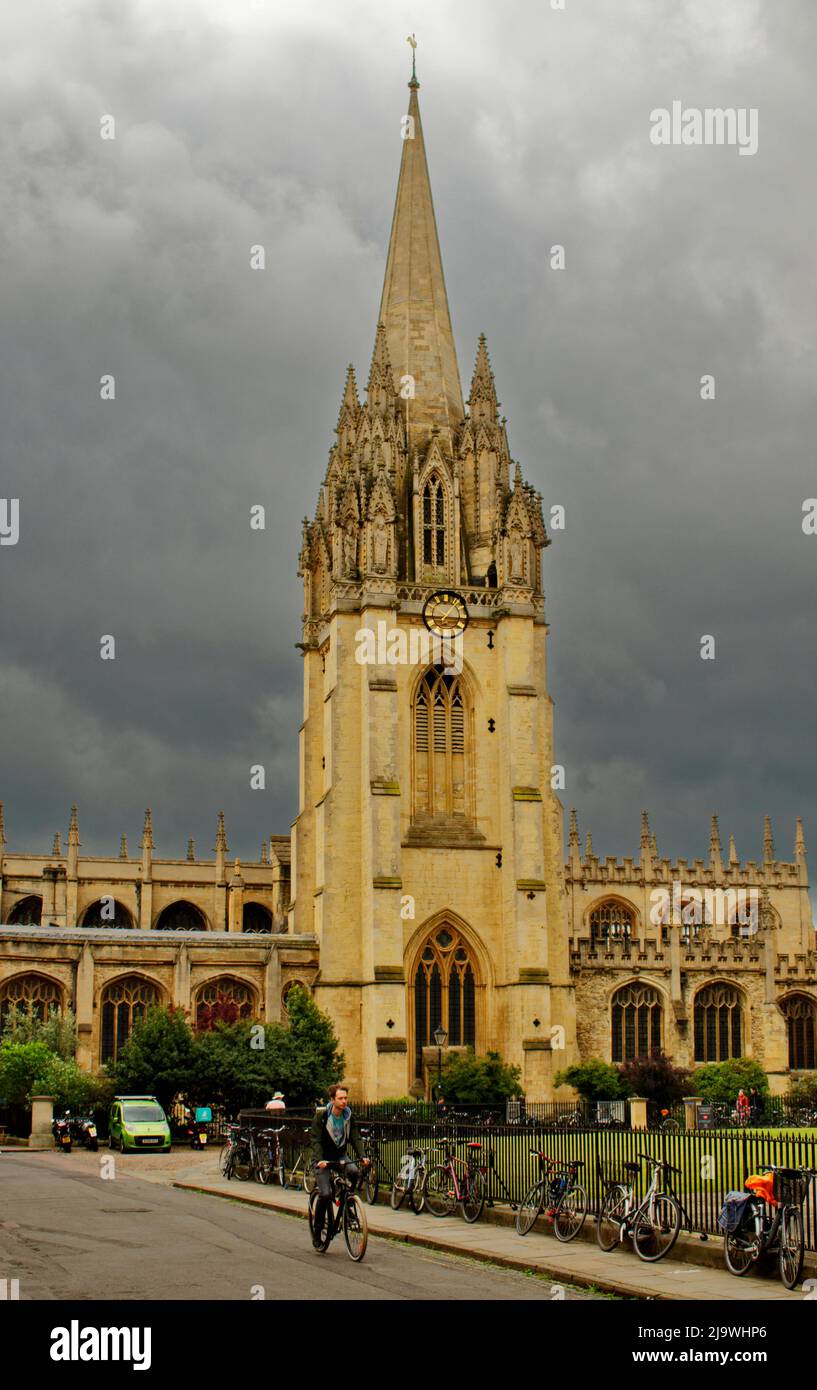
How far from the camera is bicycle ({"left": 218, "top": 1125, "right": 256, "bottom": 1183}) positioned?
29391 mm

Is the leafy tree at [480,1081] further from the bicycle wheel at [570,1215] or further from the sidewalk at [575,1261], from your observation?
the bicycle wheel at [570,1215]

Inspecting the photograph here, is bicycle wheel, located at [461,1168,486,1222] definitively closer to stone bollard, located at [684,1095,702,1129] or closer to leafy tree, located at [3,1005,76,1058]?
stone bollard, located at [684,1095,702,1129]

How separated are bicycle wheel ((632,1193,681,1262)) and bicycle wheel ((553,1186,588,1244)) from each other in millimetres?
1491

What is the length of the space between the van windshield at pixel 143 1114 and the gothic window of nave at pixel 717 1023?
87.5 ft

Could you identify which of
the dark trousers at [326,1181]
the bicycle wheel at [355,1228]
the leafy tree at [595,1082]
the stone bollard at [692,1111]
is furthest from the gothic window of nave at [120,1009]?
the bicycle wheel at [355,1228]

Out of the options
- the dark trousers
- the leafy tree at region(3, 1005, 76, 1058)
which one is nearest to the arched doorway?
the leafy tree at region(3, 1005, 76, 1058)

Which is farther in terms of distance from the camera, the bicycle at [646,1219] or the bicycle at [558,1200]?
the bicycle at [558,1200]

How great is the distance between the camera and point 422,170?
66.8 metres

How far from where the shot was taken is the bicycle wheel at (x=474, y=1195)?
21.5 metres

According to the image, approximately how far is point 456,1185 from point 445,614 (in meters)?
37.1

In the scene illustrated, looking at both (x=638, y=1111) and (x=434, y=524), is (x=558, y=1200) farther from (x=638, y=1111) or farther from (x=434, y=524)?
(x=434, y=524)

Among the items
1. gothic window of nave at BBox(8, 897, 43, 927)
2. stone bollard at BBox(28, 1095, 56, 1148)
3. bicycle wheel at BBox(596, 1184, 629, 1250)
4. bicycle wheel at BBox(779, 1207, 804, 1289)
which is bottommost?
stone bollard at BBox(28, 1095, 56, 1148)

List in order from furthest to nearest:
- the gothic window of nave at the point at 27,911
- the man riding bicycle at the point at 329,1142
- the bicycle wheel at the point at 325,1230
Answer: the gothic window of nave at the point at 27,911 < the bicycle wheel at the point at 325,1230 < the man riding bicycle at the point at 329,1142
